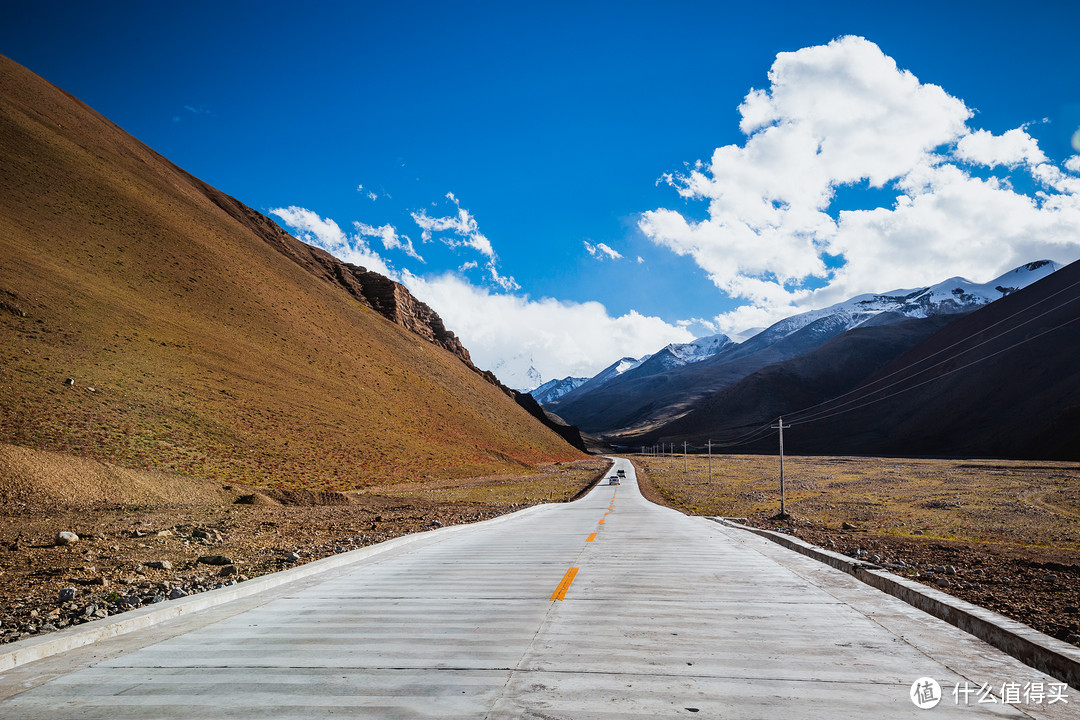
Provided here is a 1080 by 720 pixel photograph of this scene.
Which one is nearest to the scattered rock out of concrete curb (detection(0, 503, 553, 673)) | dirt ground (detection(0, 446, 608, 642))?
dirt ground (detection(0, 446, 608, 642))

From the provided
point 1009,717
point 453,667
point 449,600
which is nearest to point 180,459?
point 449,600

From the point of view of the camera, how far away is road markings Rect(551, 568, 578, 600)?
23.2 ft

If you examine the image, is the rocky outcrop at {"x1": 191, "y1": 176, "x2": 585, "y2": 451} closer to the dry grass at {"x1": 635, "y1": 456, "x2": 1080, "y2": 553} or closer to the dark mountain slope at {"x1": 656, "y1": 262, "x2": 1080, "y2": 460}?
the dry grass at {"x1": 635, "y1": 456, "x2": 1080, "y2": 553}

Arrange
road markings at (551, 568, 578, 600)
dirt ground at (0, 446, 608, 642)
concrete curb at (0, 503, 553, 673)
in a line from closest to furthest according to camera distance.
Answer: concrete curb at (0, 503, 553, 673) < road markings at (551, 568, 578, 600) < dirt ground at (0, 446, 608, 642)

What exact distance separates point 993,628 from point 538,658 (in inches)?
169

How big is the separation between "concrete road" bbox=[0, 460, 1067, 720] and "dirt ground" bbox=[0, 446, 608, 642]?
3050 millimetres

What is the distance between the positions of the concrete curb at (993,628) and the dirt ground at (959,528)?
1.46 m

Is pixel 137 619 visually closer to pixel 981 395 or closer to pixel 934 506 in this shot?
pixel 934 506

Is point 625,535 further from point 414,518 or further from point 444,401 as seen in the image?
point 444,401

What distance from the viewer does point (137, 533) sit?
13477mm

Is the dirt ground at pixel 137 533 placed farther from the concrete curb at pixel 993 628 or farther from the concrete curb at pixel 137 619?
the concrete curb at pixel 993 628

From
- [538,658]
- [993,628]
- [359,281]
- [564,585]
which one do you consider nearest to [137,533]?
[564,585]

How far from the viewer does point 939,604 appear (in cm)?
616

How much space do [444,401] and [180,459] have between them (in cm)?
5132
